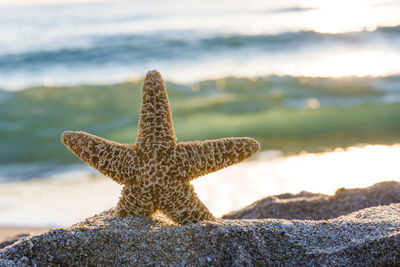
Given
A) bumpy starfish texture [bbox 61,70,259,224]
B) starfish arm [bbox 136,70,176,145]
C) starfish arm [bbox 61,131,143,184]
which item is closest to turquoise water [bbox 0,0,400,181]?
starfish arm [bbox 61,131,143,184]

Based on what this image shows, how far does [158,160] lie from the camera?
9.46 ft

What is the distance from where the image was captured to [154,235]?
274 centimetres

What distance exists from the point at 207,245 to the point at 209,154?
1.78ft

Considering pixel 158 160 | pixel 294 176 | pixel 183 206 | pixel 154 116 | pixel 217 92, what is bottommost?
pixel 294 176

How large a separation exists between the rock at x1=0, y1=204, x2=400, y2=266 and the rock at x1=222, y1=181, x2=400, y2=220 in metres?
0.93

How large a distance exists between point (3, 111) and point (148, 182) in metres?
9.07

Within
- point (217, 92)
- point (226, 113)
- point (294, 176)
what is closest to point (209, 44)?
point (217, 92)

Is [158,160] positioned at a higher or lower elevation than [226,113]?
lower

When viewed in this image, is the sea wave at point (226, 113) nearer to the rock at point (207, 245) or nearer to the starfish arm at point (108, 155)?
the starfish arm at point (108, 155)

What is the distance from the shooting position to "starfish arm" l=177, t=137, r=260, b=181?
2877mm

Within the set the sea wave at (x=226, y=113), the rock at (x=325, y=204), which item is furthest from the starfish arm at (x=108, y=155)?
the sea wave at (x=226, y=113)

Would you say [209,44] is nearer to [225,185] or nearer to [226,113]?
[226,113]

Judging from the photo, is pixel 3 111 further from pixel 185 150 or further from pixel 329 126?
pixel 185 150

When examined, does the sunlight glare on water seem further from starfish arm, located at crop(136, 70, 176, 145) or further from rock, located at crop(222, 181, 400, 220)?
starfish arm, located at crop(136, 70, 176, 145)
